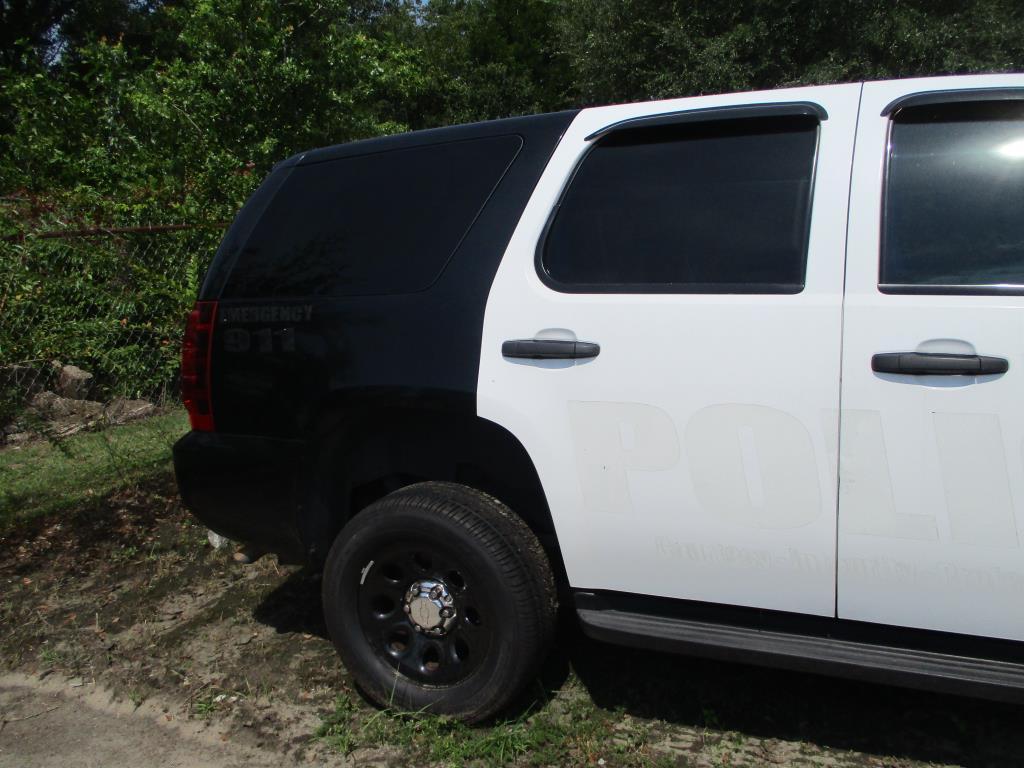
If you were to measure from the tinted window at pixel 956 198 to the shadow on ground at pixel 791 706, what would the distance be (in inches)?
60.3

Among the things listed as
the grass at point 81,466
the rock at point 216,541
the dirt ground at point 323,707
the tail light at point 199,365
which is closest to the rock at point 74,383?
the grass at point 81,466

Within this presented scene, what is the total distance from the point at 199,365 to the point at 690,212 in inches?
75.4

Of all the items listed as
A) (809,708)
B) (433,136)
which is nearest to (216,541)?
(433,136)

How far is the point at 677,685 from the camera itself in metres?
3.31

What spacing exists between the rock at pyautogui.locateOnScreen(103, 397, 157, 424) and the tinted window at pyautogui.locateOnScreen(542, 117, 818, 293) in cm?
536

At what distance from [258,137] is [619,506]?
6.58 m

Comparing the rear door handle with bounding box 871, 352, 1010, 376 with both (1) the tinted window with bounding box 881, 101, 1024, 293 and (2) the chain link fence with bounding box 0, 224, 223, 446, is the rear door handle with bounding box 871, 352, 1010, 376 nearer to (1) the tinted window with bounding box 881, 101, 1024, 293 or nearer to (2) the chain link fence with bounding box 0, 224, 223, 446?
(1) the tinted window with bounding box 881, 101, 1024, 293

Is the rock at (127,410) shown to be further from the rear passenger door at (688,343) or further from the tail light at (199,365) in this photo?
the rear passenger door at (688,343)

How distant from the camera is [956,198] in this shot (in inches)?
96.9

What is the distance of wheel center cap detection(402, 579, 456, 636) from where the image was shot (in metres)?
3.00

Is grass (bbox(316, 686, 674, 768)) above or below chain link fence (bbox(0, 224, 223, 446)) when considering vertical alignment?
below

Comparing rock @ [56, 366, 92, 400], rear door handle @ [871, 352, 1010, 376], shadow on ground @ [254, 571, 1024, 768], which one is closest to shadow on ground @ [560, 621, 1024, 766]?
shadow on ground @ [254, 571, 1024, 768]

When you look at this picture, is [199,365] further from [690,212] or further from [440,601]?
[690,212]

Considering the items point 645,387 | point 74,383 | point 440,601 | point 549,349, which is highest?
point 549,349
